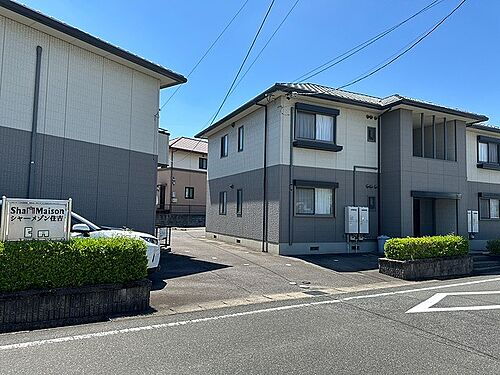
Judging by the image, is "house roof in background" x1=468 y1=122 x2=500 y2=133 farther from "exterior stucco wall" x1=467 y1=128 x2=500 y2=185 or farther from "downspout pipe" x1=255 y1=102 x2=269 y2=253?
"downspout pipe" x1=255 y1=102 x2=269 y2=253

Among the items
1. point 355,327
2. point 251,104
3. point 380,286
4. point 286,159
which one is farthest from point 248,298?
point 251,104

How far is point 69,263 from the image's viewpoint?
573 centimetres

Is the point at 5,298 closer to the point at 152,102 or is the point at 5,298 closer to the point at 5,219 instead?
the point at 5,219

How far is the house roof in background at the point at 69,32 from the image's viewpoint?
28.5 feet

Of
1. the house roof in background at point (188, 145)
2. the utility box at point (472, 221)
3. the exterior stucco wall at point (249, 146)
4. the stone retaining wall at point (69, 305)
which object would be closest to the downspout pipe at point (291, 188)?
the exterior stucco wall at point (249, 146)

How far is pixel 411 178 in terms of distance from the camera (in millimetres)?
14516

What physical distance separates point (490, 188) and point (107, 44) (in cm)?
1789

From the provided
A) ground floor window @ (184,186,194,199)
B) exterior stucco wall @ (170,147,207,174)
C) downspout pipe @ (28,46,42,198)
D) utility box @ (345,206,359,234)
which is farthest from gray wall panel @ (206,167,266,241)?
ground floor window @ (184,186,194,199)

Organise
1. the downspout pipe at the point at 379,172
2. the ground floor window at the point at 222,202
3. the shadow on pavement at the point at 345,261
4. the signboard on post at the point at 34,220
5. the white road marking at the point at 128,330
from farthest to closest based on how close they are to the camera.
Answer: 1. the ground floor window at the point at 222,202
2. the downspout pipe at the point at 379,172
3. the shadow on pavement at the point at 345,261
4. the signboard on post at the point at 34,220
5. the white road marking at the point at 128,330

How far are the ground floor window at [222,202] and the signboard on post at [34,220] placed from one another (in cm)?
1207

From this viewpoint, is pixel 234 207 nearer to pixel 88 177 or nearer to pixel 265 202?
pixel 265 202

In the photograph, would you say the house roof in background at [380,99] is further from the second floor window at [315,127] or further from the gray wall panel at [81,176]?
the gray wall panel at [81,176]

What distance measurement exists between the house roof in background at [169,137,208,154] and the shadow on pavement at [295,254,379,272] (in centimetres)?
2048

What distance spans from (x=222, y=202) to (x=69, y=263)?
12737mm
